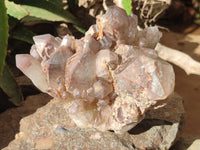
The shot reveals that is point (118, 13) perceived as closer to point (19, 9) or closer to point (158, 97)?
point (158, 97)

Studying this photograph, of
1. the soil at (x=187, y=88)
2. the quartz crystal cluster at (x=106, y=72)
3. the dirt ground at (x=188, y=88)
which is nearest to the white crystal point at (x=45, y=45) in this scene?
the quartz crystal cluster at (x=106, y=72)

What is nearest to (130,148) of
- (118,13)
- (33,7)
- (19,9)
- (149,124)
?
(149,124)

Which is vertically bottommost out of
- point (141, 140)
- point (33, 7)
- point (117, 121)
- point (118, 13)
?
point (141, 140)

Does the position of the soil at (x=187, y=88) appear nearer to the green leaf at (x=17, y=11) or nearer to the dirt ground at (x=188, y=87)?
the dirt ground at (x=188, y=87)

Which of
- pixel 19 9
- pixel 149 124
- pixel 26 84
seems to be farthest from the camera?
pixel 26 84

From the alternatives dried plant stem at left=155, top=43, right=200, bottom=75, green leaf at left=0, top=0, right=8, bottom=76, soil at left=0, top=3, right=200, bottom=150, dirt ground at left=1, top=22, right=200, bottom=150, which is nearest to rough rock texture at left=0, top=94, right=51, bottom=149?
soil at left=0, top=3, right=200, bottom=150

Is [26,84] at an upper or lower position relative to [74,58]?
lower

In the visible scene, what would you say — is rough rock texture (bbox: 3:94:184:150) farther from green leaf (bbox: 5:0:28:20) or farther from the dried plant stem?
the dried plant stem
